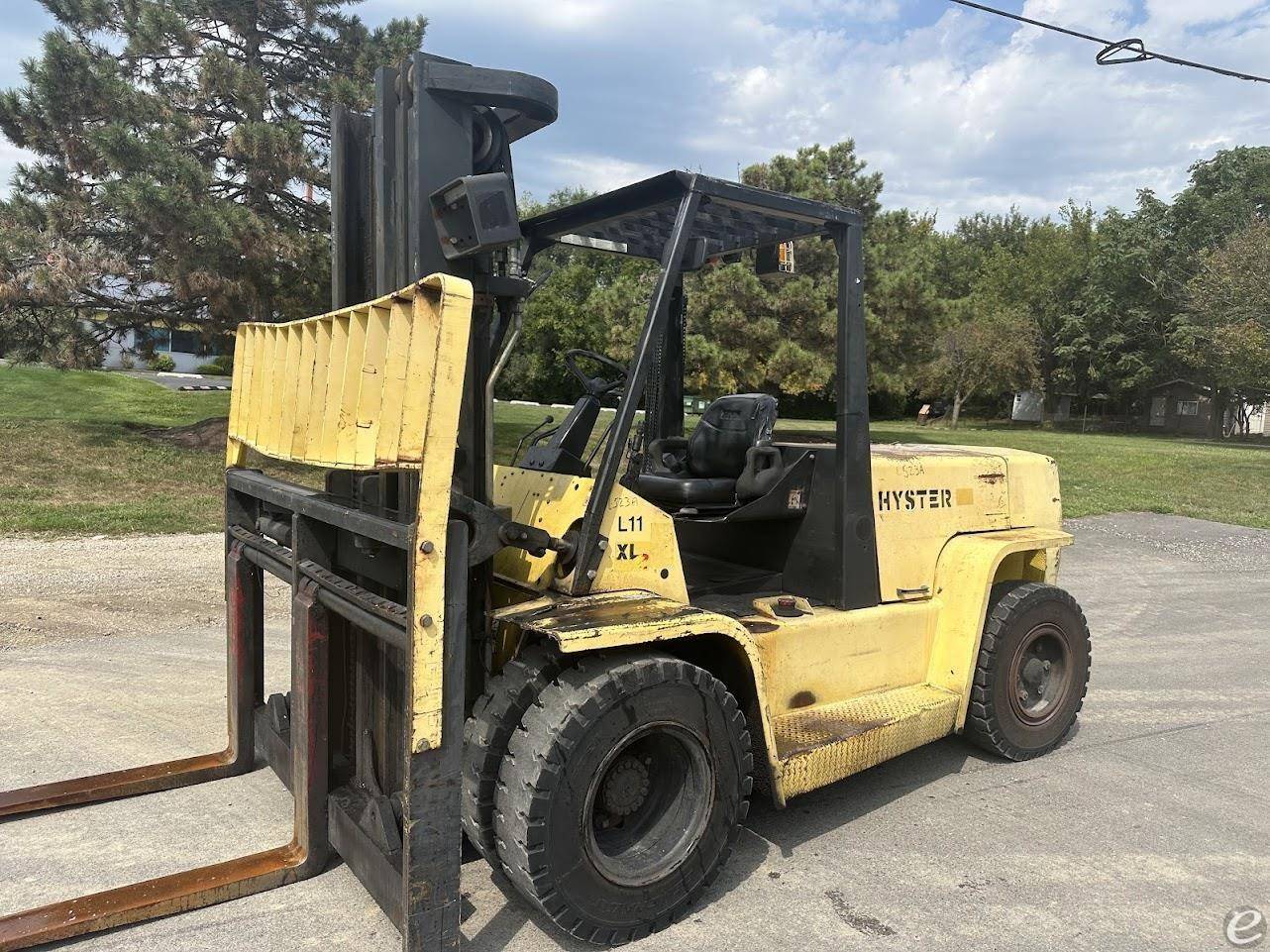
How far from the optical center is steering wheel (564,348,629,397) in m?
4.36

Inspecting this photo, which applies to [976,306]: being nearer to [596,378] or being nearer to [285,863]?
[596,378]

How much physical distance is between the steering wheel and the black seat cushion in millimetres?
581

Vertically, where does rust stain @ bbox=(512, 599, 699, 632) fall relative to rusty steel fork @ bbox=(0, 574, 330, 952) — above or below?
above

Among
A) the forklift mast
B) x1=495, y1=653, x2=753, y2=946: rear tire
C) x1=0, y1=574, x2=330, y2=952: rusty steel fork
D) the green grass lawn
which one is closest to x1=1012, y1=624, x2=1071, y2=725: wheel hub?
the green grass lawn

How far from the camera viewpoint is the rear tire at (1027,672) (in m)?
4.73

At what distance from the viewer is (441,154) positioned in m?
3.23

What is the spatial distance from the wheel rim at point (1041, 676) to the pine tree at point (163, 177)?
1295cm

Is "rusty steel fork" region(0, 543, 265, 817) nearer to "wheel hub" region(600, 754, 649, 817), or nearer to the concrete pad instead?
the concrete pad

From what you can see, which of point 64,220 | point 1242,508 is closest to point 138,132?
point 64,220

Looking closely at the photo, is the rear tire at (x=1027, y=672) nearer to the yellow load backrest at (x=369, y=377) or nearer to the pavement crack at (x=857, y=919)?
the pavement crack at (x=857, y=919)

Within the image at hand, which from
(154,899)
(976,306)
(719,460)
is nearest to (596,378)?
(719,460)

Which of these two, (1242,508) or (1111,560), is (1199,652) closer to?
(1111,560)

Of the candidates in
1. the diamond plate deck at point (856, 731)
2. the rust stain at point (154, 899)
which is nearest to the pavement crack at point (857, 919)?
the diamond plate deck at point (856, 731)

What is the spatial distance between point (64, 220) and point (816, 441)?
14.7 meters
